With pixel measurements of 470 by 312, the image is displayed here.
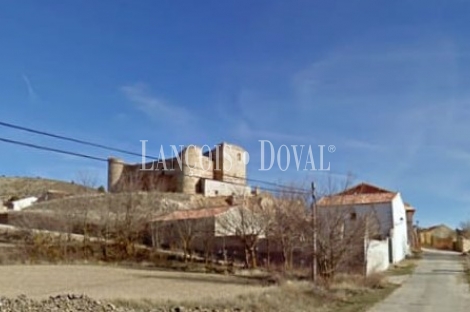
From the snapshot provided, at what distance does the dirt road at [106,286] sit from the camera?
20000mm

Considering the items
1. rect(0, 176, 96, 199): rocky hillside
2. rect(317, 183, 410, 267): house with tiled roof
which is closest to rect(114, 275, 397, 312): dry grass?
rect(317, 183, 410, 267): house with tiled roof

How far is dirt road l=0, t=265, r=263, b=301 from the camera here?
20.0 meters

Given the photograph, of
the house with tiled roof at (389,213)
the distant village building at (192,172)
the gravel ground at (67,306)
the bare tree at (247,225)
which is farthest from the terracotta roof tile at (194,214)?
the gravel ground at (67,306)

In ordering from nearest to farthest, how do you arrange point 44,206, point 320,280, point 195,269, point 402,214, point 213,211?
point 320,280 < point 195,269 < point 213,211 < point 402,214 < point 44,206

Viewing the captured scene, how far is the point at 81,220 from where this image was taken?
50.2 m

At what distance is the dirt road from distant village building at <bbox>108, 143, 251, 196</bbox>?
37.8m

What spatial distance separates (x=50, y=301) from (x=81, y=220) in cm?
3604

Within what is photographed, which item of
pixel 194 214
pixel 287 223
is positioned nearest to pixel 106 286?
pixel 287 223

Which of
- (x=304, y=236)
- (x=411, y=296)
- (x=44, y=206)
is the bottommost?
(x=411, y=296)

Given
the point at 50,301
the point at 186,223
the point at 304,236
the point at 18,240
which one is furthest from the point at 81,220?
the point at 50,301

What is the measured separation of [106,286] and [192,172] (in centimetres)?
5238

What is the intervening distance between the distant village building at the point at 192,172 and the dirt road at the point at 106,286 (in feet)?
124

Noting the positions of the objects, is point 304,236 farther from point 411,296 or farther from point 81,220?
point 81,220

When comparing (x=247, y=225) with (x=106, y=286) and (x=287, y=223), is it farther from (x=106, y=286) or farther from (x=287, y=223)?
(x=106, y=286)
